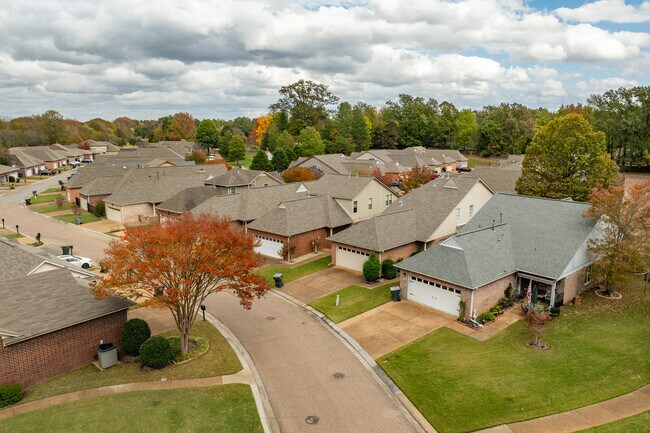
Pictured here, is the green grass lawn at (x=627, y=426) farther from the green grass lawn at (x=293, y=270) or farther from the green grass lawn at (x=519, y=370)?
the green grass lawn at (x=293, y=270)

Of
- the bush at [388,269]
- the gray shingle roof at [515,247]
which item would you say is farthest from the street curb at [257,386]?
the bush at [388,269]

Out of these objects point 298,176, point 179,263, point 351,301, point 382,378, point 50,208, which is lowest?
point 382,378

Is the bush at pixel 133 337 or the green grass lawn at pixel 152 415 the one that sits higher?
the bush at pixel 133 337

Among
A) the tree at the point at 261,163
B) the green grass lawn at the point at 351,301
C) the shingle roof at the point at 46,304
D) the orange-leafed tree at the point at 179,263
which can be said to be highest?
the tree at the point at 261,163

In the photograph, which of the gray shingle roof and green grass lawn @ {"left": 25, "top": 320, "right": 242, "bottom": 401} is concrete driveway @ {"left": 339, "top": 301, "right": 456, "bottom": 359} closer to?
the gray shingle roof

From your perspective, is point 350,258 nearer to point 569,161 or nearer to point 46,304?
point 46,304

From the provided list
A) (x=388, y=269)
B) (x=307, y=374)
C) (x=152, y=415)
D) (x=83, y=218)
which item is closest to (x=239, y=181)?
(x=83, y=218)

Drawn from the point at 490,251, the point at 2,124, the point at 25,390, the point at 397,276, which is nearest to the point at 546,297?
the point at 490,251
